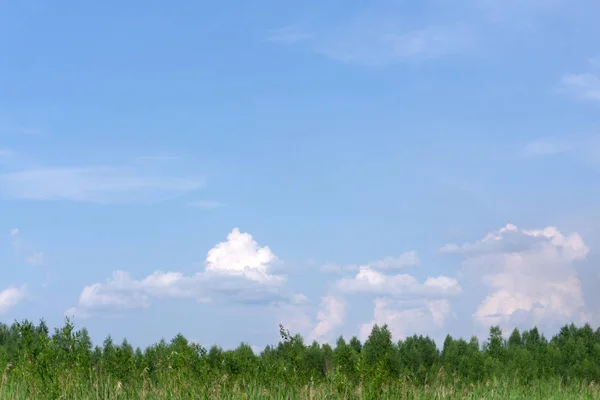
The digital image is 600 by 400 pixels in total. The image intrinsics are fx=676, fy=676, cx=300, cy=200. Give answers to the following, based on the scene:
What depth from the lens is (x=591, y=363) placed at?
1427 inches

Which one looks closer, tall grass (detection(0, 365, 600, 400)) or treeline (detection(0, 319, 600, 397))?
tall grass (detection(0, 365, 600, 400))

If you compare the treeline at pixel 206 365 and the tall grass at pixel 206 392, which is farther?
the treeline at pixel 206 365

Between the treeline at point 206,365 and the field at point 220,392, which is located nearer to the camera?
the field at point 220,392

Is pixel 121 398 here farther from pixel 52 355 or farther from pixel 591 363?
pixel 591 363

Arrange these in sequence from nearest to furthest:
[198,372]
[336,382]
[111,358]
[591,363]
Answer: [336,382]
[198,372]
[111,358]
[591,363]

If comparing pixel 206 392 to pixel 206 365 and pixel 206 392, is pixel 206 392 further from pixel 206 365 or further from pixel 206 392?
pixel 206 365

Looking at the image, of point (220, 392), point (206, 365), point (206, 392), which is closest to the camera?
point (206, 392)

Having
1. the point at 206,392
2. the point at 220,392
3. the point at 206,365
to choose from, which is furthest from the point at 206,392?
the point at 206,365

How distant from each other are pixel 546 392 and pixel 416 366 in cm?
2175

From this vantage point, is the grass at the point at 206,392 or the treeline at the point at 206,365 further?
the treeline at the point at 206,365

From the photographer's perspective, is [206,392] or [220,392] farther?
[220,392]

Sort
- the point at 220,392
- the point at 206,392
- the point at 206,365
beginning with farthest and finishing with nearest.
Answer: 1. the point at 206,365
2. the point at 220,392
3. the point at 206,392

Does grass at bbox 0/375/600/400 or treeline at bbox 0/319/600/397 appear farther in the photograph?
treeline at bbox 0/319/600/397

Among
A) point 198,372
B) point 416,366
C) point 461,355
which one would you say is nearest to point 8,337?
point 416,366
